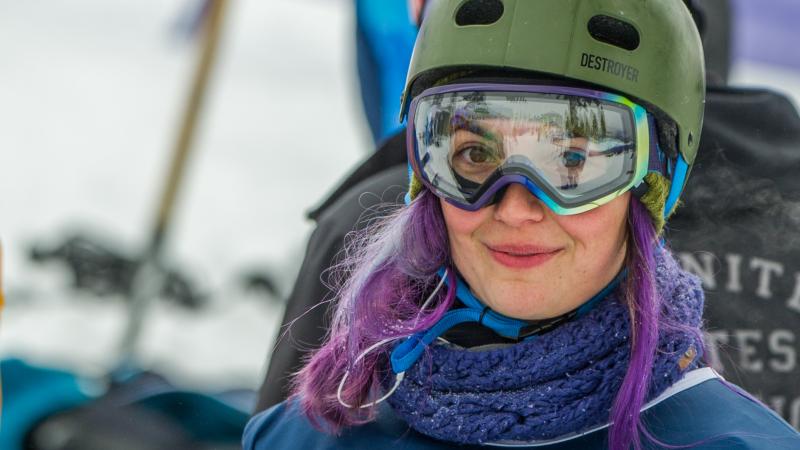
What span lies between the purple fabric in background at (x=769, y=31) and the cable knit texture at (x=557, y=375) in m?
4.55

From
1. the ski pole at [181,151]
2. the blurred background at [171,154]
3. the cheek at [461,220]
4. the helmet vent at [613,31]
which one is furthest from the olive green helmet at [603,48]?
the ski pole at [181,151]

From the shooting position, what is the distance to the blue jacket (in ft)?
5.59

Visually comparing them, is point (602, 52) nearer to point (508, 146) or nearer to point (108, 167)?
point (508, 146)

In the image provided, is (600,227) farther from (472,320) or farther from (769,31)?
(769,31)

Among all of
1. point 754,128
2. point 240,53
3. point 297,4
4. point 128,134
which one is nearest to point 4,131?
point 128,134

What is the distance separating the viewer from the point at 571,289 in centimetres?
186

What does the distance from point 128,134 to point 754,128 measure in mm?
9546

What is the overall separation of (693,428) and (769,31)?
499 centimetres

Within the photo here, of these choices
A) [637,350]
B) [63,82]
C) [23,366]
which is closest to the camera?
[637,350]

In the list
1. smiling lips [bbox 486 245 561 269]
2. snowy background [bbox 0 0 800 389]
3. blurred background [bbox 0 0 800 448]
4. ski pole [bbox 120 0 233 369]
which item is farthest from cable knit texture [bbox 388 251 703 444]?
snowy background [bbox 0 0 800 389]

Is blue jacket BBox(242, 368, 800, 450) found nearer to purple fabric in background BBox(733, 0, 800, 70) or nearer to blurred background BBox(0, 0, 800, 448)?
blurred background BBox(0, 0, 800, 448)

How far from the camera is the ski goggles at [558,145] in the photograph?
1815 mm

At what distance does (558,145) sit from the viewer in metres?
1.84

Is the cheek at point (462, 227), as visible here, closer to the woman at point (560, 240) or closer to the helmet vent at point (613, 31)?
the woman at point (560, 240)
